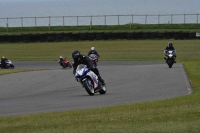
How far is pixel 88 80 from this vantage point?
18422mm

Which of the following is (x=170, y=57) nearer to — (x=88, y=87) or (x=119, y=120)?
(x=88, y=87)

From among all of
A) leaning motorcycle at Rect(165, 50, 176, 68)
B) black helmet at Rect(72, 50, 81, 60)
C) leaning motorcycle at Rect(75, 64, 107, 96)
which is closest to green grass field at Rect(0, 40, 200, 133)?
leaning motorcycle at Rect(75, 64, 107, 96)

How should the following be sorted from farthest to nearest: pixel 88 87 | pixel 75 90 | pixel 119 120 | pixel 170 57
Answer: pixel 170 57, pixel 75 90, pixel 88 87, pixel 119 120

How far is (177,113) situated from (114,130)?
2.25m

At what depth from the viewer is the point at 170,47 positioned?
32.3 m

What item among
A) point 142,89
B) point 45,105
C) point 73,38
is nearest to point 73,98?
point 45,105

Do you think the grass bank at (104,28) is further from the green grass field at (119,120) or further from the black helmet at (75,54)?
the green grass field at (119,120)

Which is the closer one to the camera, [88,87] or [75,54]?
[75,54]

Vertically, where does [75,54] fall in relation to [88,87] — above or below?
above

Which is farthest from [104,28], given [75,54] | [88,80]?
[75,54]

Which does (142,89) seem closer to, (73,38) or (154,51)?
(154,51)

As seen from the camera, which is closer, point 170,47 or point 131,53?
point 170,47

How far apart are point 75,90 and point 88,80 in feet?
8.65

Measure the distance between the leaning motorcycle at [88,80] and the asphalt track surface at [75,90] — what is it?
240 millimetres
